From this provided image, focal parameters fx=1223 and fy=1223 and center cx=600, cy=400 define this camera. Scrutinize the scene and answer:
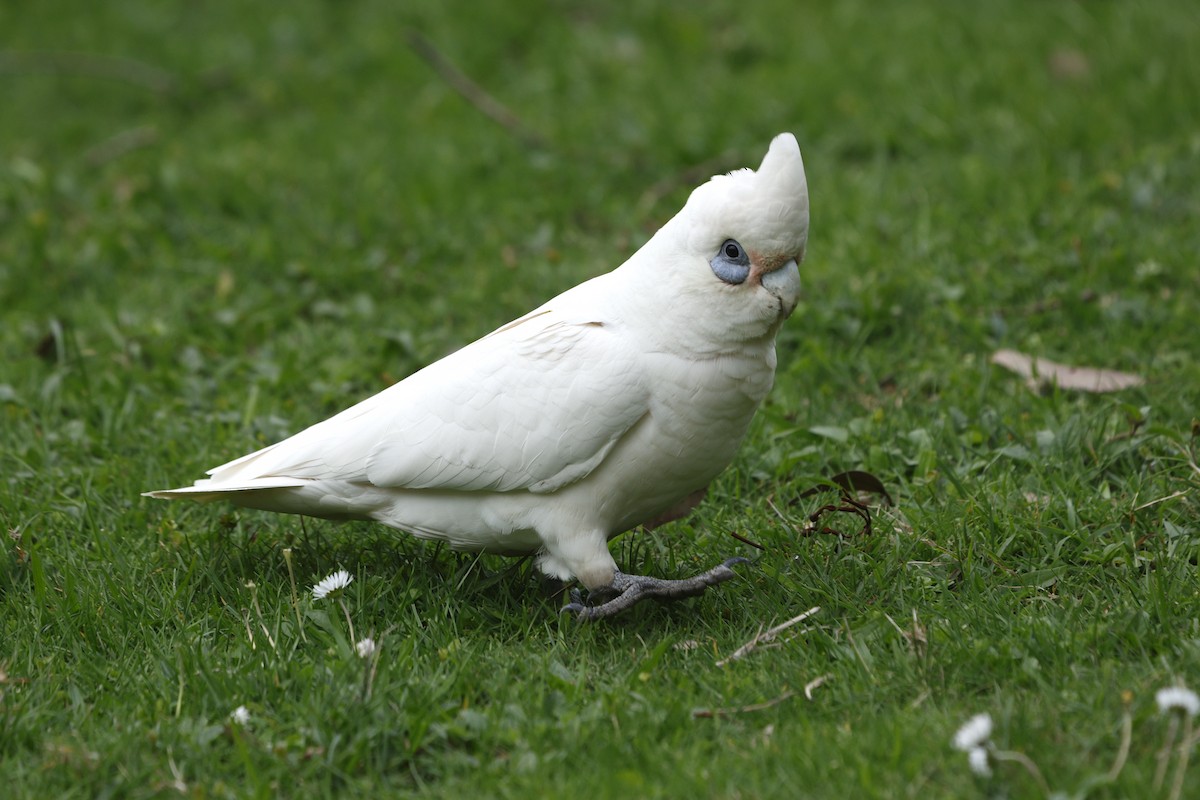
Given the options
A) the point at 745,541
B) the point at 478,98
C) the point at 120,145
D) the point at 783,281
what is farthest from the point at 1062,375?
the point at 120,145

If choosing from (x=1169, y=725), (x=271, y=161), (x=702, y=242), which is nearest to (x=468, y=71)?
(x=271, y=161)

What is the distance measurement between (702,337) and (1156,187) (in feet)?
10.0

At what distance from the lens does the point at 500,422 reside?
120 inches

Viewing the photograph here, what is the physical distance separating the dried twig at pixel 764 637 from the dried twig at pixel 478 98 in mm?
3770

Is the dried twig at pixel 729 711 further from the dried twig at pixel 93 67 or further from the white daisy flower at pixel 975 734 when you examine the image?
the dried twig at pixel 93 67

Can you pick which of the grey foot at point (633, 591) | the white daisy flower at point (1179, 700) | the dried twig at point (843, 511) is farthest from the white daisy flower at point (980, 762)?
the dried twig at point (843, 511)

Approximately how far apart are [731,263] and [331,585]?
4.23ft

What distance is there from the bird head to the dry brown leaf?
4.99 ft

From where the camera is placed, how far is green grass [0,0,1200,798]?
2.63 m

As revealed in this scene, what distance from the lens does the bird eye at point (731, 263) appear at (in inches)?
112

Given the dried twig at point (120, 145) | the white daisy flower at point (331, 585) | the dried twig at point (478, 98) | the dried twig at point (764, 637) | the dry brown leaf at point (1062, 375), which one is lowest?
the dried twig at point (764, 637)

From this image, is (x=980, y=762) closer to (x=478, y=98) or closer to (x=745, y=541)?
(x=745, y=541)

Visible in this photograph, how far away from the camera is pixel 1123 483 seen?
3445 millimetres

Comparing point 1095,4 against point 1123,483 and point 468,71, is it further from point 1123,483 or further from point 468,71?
point 1123,483
